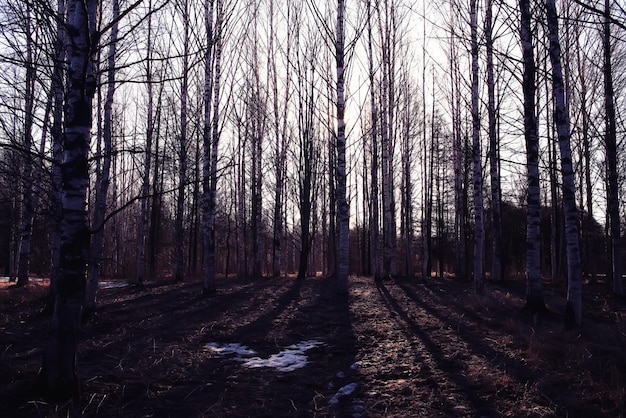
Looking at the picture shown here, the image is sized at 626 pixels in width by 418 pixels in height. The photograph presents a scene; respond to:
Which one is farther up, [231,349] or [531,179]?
[531,179]

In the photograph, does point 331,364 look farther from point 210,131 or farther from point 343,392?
point 210,131

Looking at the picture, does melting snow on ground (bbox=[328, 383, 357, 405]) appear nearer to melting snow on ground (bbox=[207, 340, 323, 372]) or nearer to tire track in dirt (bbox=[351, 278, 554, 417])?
tire track in dirt (bbox=[351, 278, 554, 417])

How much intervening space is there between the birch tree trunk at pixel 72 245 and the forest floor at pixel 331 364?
0.85 ft

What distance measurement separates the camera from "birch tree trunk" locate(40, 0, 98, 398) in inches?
160

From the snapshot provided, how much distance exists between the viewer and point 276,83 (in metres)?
24.4

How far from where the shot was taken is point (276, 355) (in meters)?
6.49

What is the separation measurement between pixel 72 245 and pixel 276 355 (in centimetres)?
337

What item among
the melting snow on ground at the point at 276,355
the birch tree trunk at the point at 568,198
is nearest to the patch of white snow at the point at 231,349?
the melting snow on ground at the point at 276,355

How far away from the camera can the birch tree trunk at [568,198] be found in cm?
735

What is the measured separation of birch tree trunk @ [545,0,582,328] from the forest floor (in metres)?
0.40

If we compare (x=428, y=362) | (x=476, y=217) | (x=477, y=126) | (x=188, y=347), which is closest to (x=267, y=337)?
(x=188, y=347)

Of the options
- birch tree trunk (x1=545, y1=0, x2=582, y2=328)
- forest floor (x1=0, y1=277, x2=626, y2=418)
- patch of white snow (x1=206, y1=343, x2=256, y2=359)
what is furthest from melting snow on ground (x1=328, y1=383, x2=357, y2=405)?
birch tree trunk (x1=545, y1=0, x2=582, y2=328)

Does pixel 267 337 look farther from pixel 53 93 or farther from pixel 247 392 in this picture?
pixel 53 93

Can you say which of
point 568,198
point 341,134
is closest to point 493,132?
point 341,134
